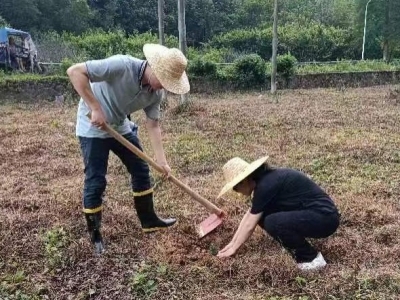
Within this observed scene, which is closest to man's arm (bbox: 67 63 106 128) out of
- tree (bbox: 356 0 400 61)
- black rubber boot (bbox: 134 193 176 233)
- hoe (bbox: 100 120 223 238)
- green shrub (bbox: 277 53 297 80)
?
hoe (bbox: 100 120 223 238)

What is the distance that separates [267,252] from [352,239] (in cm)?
65

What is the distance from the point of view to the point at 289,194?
11.0 ft

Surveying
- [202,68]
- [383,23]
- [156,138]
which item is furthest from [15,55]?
[383,23]

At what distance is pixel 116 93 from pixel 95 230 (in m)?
0.98

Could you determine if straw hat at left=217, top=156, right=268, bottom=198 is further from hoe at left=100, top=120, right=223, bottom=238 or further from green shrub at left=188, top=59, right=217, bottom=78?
green shrub at left=188, top=59, right=217, bottom=78

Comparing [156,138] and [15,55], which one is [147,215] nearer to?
[156,138]

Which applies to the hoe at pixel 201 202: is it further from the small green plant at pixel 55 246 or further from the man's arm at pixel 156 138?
the small green plant at pixel 55 246

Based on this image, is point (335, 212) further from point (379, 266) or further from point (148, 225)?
point (148, 225)

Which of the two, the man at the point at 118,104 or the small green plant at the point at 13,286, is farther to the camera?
the man at the point at 118,104

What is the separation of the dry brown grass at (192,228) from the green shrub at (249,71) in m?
9.08

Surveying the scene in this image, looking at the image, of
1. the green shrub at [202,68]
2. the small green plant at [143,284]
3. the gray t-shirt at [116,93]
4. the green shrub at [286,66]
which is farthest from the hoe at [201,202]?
the green shrub at [286,66]

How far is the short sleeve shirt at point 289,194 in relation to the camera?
3.29m

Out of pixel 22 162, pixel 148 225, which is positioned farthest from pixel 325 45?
pixel 148 225

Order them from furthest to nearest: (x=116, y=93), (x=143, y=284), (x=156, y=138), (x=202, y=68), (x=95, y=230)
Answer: (x=202, y=68) → (x=156, y=138) → (x=95, y=230) → (x=116, y=93) → (x=143, y=284)
